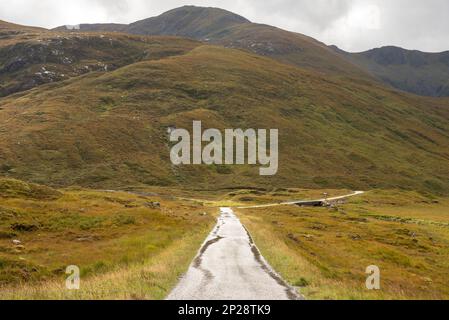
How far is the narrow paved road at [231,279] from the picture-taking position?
17.6 m

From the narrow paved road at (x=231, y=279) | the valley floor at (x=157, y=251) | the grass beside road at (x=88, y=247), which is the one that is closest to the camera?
the narrow paved road at (x=231, y=279)

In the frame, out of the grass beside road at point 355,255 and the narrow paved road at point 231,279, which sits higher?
the narrow paved road at point 231,279

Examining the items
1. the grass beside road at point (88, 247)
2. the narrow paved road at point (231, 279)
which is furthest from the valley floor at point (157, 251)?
the narrow paved road at point (231, 279)

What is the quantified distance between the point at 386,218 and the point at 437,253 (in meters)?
42.4

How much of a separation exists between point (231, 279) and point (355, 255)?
96.5 feet

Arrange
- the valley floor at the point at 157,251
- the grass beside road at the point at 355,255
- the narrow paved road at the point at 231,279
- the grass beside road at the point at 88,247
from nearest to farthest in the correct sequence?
the narrow paved road at the point at 231,279, the grass beside road at the point at 88,247, the valley floor at the point at 157,251, the grass beside road at the point at 355,255

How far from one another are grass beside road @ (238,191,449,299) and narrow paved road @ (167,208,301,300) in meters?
0.97

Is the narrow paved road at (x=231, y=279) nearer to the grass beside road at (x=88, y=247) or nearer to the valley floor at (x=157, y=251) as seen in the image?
the valley floor at (x=157, y=251)

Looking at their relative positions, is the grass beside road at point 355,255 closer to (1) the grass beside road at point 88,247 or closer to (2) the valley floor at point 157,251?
(2) the valley floor at point 157,251

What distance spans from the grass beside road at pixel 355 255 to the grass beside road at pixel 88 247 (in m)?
6.26

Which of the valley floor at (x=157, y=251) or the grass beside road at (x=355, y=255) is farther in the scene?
the grass beside road at (x=355, y=255)

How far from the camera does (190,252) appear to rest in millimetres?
31750

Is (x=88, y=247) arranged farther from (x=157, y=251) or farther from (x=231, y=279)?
(x=231, y=279)
